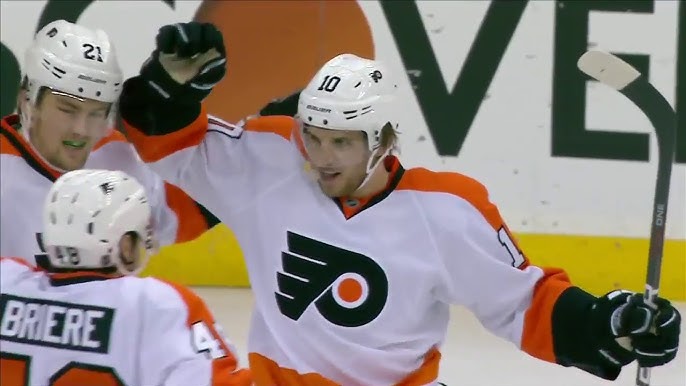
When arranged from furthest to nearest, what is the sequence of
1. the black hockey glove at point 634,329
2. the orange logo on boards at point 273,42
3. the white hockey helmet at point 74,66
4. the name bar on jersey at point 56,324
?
the orange logo on boards at point 273,42 < the white hockey helmet at point 74,66 < the black hockey glove at point 634,329 < the name bar on jersey at point 56,324

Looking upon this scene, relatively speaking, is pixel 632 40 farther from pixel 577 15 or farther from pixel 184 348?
pixel 184 348

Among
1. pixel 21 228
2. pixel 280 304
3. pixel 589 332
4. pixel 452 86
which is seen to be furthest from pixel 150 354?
pixel 452 86

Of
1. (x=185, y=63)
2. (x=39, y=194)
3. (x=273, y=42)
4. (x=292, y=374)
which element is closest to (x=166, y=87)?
(x=185, y=63)

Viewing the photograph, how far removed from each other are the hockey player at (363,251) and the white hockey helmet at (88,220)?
1.48 ft

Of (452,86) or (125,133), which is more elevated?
(125,133)

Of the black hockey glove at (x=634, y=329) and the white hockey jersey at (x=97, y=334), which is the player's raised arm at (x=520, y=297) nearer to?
the black hockey glove at (x=634, y=329)

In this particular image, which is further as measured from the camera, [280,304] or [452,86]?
[452,86]

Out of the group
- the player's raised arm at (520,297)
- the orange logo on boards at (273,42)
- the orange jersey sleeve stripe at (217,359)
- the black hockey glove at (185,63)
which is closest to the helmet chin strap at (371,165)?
the player's raised arm at (520,297)

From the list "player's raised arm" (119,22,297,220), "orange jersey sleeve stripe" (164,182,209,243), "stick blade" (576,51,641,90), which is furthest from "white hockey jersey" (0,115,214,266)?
"stick blade" (576,51,641,90)

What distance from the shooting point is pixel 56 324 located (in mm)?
1675

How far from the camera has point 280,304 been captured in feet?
7.18

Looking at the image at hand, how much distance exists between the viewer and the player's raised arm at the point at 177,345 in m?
1.68

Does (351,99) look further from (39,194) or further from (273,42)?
(273,42)

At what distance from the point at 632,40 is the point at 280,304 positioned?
7.63 ft
